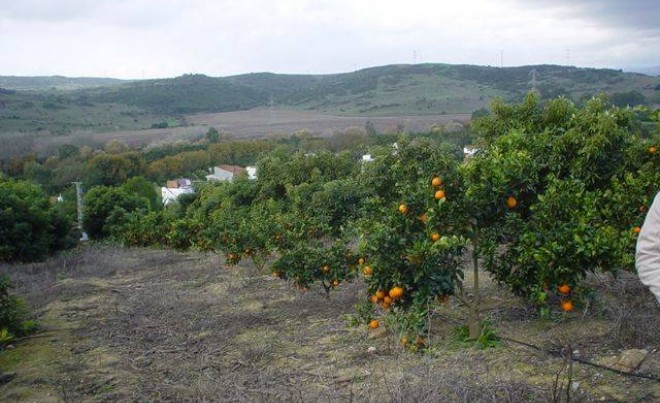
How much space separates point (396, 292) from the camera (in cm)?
418

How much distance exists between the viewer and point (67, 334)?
6.64m

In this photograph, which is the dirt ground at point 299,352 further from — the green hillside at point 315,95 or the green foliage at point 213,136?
the green foliage at point 213,136

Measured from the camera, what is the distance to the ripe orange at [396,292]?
4184 millimetres

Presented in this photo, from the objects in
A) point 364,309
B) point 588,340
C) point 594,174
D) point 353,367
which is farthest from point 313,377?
point 594,174

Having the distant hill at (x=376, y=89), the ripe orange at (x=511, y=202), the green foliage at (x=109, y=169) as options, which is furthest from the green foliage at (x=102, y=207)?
the distant hill at (x=376, y=89)

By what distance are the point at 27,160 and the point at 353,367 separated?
46.3m

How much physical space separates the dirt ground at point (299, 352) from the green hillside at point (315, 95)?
4201cm

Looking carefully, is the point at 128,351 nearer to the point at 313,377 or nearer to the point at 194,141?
the point at 313,377

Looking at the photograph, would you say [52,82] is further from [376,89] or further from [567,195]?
[567,195]

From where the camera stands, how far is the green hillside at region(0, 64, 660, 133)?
191ft

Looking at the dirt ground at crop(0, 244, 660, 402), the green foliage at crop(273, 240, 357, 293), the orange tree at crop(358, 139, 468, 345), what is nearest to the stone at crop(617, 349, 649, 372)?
the dirt ground at crop(0, 244, 660, 402)

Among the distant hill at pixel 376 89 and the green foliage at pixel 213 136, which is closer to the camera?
the green foliage at pixel 213 136

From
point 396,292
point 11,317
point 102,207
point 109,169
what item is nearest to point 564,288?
point 396,292

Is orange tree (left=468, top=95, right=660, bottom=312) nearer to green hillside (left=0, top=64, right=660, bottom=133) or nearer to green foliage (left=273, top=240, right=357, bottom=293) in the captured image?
green foliage (left=273, top=240, right=357, bottom=293)
